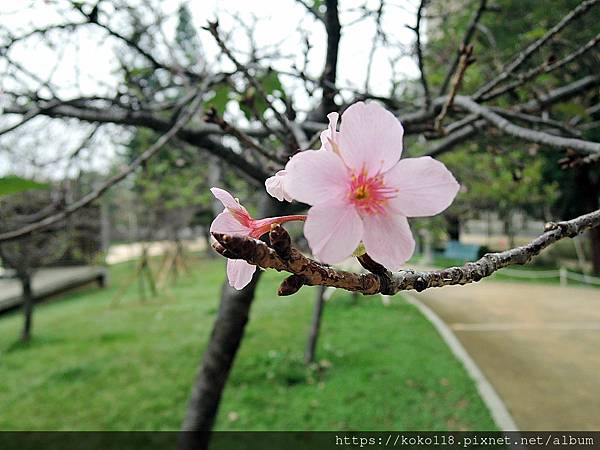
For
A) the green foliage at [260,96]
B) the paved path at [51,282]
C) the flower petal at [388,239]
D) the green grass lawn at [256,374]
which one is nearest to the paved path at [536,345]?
the green grass lawn at [256,374]

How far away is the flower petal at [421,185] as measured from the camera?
45 cm

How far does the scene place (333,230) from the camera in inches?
17.3

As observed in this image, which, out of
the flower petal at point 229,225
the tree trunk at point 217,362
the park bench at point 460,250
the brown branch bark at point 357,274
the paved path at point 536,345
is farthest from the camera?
the park bench at point 460,250

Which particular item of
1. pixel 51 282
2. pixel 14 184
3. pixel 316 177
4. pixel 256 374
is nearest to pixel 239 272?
pixel 316 177

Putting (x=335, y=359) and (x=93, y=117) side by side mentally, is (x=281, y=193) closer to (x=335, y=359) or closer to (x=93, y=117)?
(x=93, y=117)

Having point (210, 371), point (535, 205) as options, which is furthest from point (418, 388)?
point (535, 205)

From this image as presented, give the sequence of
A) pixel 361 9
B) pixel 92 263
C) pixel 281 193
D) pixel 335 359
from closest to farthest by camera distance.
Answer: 1. pixel 281 193
2. pixel 361 9
3. pixel 335 359
4. pixel 92 263

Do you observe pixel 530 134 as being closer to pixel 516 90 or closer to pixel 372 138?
pixel 372 138

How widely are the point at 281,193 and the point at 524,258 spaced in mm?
314

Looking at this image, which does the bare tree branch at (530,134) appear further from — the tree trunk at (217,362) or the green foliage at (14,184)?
the tree trunk at (217,362)

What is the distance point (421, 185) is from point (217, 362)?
2.01m

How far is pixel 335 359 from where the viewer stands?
16.2 feet

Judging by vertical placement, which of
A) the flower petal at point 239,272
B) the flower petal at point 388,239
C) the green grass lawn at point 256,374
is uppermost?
the flower petal at point 388,239

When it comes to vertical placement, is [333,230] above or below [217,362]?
above
